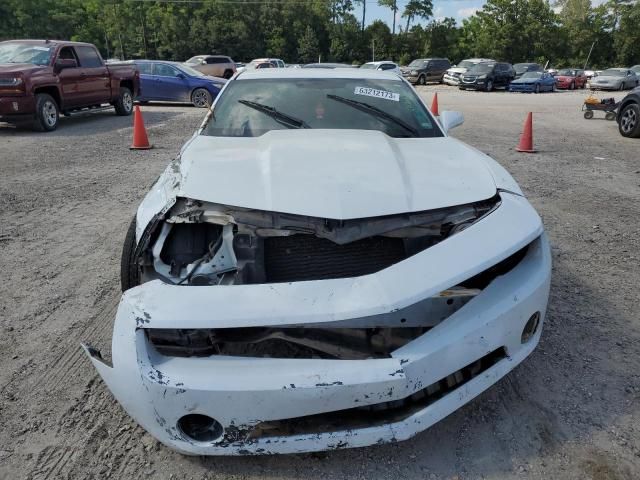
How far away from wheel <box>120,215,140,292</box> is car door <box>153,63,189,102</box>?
13.6 meters

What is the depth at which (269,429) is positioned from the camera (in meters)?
1.87

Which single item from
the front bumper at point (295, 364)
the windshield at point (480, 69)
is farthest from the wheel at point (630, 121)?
the windshield at point (480, 69)

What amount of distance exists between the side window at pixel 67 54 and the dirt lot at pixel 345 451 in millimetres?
5777

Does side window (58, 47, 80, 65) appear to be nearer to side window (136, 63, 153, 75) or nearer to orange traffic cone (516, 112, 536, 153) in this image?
side window (136, 63, 153, 75)

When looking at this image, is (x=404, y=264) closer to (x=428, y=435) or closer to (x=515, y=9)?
(x=428, y=435)

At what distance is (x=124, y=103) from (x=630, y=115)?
39.8 ft

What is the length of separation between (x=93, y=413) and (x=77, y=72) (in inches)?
412

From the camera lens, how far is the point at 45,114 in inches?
395

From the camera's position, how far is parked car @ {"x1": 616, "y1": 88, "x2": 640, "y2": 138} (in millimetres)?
10258

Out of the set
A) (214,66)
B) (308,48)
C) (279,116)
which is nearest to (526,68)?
(214,66)

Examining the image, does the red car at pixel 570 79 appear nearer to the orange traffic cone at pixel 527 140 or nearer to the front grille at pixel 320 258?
the orange traffic cone at pixel 527 140

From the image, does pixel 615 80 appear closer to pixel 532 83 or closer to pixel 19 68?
pixel 532 83

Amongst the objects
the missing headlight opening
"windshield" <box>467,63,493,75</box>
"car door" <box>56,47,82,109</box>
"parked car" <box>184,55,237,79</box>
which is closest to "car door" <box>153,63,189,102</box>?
"car door" <box>56,47,82,109</box>

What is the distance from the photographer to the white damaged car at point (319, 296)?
178cm
